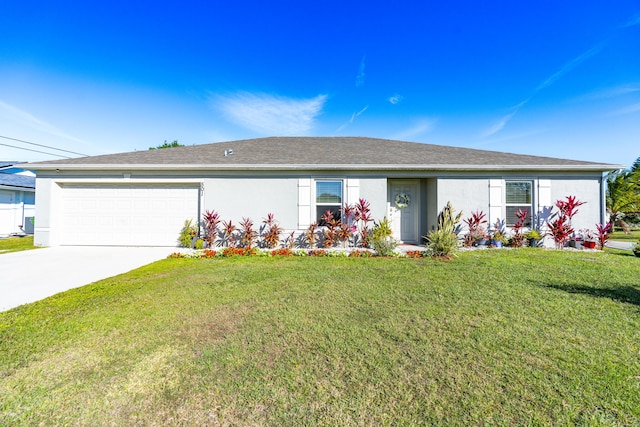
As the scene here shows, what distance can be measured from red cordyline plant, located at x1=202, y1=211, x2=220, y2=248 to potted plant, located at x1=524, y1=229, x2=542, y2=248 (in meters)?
10.2

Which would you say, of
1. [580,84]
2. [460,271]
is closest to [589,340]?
[460,271]

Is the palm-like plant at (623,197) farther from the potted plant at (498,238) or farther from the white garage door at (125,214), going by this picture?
the white garage door at (125,214)

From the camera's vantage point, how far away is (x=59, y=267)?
5723 mm

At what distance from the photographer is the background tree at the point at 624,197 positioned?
14.0 m

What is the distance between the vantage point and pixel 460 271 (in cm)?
520

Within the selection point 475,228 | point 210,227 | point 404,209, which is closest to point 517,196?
point 475,228

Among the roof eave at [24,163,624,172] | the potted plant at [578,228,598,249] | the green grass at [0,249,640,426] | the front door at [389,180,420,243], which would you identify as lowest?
the green grass at [0,249,640,426]

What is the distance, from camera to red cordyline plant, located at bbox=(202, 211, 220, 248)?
27.5ft

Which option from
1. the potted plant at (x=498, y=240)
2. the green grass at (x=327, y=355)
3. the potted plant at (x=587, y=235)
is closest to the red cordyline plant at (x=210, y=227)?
the green grass at (x=327, y=355)

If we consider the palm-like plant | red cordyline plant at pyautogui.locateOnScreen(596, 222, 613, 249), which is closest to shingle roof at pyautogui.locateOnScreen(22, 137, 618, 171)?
red cordyline plant at pyautogui.locateOnScreen(596, 222, 613, 249)

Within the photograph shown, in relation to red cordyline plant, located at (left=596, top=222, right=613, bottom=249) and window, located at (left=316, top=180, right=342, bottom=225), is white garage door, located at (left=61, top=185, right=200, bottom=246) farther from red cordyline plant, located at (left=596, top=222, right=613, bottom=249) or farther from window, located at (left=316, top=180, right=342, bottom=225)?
red cordyline plant, located at (left=596, top=222, right=613, bottom=249)

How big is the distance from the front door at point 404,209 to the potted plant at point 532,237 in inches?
133

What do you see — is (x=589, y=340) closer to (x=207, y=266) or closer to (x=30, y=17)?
(x=207, y=266)

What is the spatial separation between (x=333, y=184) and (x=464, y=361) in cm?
697
